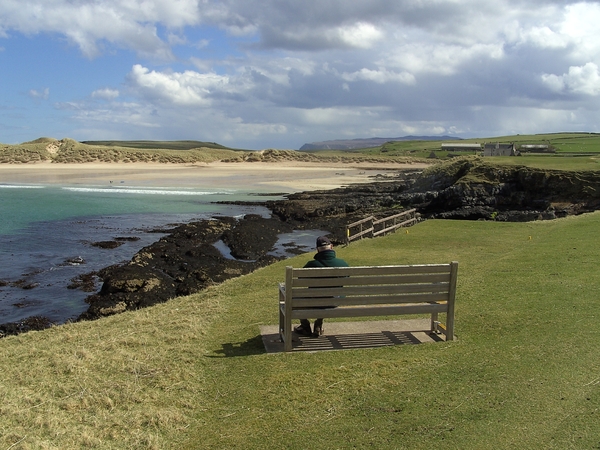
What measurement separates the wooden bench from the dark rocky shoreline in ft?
32.6

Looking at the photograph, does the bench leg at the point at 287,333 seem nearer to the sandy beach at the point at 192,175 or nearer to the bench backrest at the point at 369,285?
the bench backrest at the point at 369,285

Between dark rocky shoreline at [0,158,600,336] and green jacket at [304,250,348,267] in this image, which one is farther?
dark rocky shoreline at [0,158,600,336]

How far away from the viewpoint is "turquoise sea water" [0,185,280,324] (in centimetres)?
1822

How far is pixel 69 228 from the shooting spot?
33.2 meters

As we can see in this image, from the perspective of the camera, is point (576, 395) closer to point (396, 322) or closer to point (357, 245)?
point (396, 322)

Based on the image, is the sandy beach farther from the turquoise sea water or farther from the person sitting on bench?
the person sitting on bench

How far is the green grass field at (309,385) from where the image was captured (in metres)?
5.39

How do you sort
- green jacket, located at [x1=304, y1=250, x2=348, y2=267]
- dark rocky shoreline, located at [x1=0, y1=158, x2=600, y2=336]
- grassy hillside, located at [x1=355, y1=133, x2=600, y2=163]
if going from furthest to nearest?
grassy hillside, located at [x1=355, y1=133, x2=600, y2=163], dark rocky shoreline, located at [x1=0, y1=158, x2=600, y2=336], green jacket, located at [x1=304, y1=250, x2=348, y2=267]

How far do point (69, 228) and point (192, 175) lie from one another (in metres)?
45.8

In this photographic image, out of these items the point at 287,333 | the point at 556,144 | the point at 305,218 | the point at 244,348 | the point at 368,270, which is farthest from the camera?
the point at 556,144

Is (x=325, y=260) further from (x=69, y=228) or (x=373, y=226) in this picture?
(x=69, y=228)

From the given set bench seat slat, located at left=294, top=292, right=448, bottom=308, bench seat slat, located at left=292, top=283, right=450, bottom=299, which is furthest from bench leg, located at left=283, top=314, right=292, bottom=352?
bench seat slat, located at left=292, top=283, right=450, bottom=299

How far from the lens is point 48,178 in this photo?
71688mm

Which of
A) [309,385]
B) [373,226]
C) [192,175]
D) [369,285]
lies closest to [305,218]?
[373,226]
